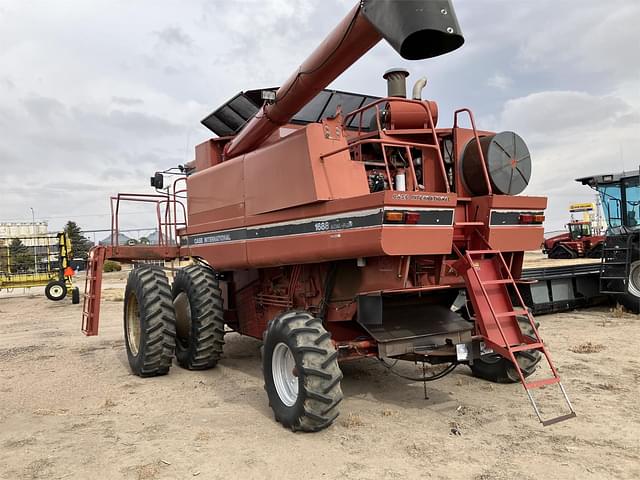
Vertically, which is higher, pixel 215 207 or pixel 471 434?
pixel 215 207

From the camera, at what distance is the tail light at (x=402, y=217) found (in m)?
4.24

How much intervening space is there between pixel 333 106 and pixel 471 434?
14.2 ft

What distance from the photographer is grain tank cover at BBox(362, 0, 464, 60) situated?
11.7 feet

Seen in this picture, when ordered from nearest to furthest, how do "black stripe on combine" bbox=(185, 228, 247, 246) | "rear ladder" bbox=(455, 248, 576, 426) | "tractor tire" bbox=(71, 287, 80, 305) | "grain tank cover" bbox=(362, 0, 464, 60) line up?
1. "grain tank cover" bbox=(362, 0, 464, 60)
2. "rear ladder" bbox=(455, 248, 576, 426)
3. "black stripe on combine" bbox=(185, 228, 247, 246)
4. "tractor tire" bbox=(71, 287, 80, 305)

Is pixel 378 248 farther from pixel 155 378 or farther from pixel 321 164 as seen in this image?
pixel 155 378

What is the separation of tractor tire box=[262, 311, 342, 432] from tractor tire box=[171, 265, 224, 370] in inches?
75.8

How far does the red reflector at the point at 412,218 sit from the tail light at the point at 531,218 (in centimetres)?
146

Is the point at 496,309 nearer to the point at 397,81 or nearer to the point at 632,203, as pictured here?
the point at 397,81

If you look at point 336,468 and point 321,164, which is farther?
point 321,164

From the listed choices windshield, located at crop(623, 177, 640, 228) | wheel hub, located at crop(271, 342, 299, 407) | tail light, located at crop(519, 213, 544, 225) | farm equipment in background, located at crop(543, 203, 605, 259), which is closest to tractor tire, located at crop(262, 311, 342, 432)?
wheel hub, located at crop(271, 342, 299, 407)

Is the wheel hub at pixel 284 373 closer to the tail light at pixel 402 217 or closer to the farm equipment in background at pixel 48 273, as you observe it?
the tail light at pixel 402 217

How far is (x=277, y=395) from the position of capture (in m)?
4.93

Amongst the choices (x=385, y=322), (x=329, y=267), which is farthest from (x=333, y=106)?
(x=385, y=322)

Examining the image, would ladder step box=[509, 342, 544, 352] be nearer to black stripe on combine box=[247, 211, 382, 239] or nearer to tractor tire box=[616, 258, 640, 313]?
black stripe on combine box=[247, 211, 382, 239]
